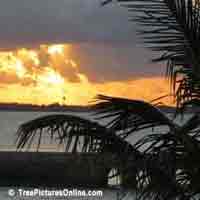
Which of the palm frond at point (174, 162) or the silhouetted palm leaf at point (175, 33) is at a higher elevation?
the silhouetted palm leaf at point (175, 33)

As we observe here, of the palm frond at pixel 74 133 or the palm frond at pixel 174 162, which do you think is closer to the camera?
the palm frond at pixel 174 162

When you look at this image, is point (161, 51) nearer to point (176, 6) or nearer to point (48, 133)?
point (176, 6)

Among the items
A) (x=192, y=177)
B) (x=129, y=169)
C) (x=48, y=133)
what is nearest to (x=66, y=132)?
(x=48, y=133)

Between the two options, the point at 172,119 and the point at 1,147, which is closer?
the point at 172,119

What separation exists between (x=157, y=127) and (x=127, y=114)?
0.99 ft

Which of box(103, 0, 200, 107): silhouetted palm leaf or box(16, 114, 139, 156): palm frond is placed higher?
box(103, 0, 200, 107): silhouetted palm leaf

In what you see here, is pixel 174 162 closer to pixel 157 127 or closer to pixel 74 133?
pixel 157 127

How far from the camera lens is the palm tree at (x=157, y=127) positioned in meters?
6.10

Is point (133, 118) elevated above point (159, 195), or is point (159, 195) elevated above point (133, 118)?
point (133, 118)

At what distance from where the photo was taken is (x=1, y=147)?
3728 centimetres

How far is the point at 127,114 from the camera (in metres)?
6.31

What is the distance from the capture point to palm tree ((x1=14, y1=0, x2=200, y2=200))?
20.0 feet

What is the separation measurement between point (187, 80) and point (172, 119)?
47 cm

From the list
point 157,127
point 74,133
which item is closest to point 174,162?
point 157,127
